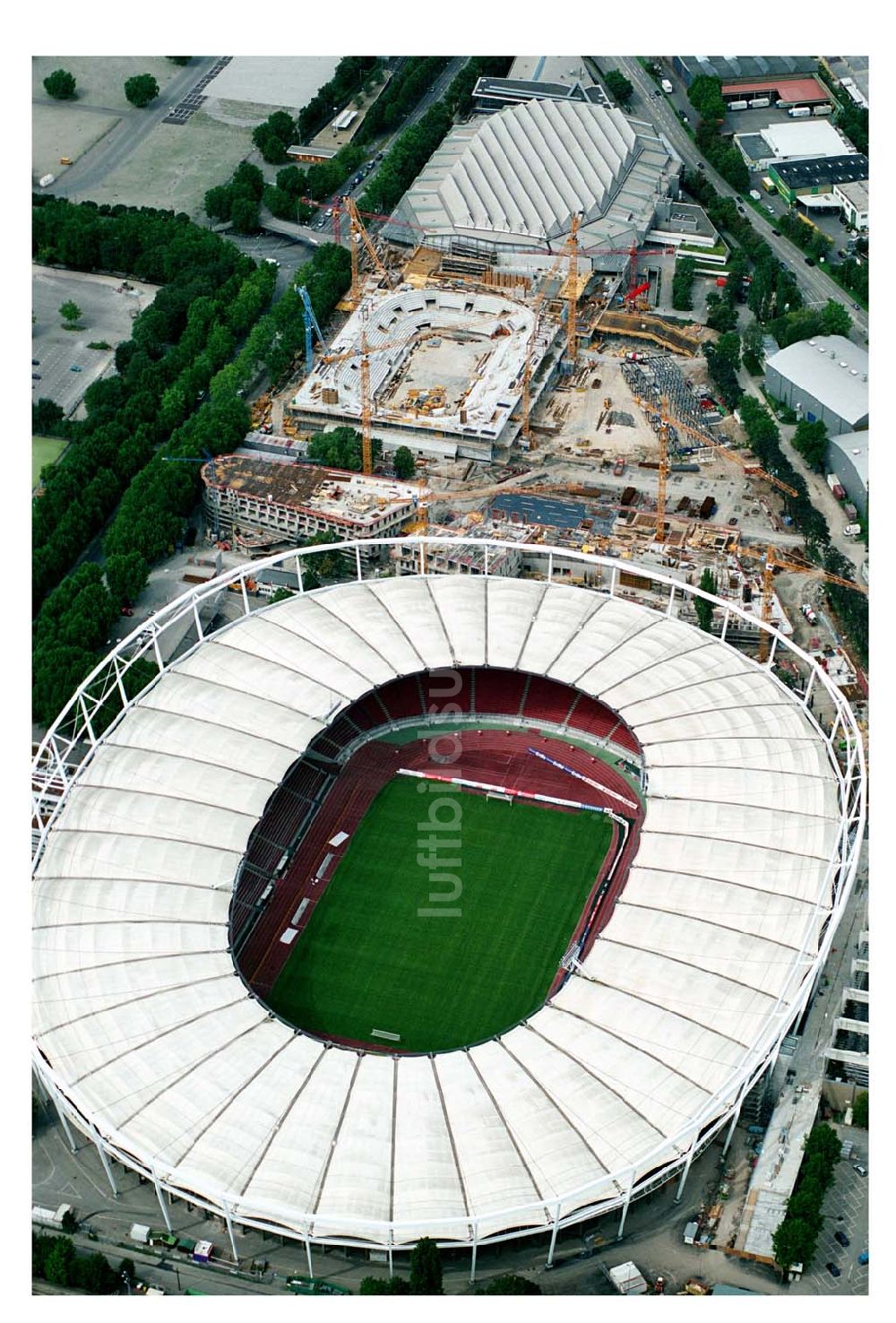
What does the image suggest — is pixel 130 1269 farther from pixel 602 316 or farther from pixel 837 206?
pixel 837 206

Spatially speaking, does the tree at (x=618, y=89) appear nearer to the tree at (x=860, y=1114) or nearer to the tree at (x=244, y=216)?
the tree at (x=244, y=216)

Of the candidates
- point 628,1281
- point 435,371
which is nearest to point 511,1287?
point 628,1281

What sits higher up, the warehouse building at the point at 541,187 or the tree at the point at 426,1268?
the warehouse building at the point at 541,187

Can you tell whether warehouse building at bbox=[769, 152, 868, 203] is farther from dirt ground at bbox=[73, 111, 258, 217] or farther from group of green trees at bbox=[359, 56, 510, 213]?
dirt ground at bbox=[73, 111, 258, 217]

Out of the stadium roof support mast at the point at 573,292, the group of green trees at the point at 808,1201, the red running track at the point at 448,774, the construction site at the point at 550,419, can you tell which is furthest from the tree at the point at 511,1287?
the stadium roof support mast at the point at 573,292

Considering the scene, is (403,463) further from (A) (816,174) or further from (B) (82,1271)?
(B) (82,1271)

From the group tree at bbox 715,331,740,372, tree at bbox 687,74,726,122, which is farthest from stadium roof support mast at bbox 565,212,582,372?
tree at bbox 687,74,726,122
